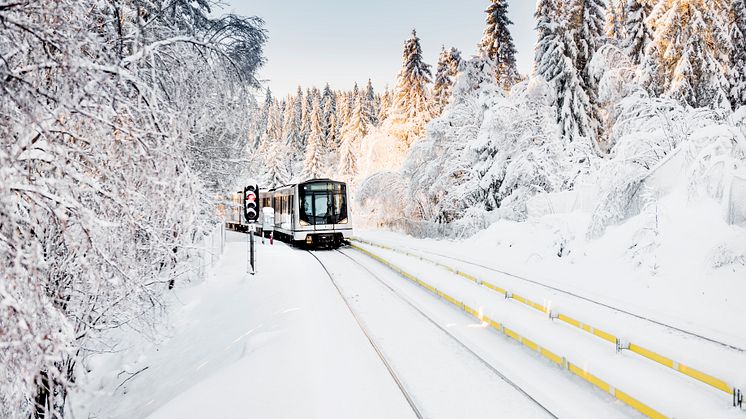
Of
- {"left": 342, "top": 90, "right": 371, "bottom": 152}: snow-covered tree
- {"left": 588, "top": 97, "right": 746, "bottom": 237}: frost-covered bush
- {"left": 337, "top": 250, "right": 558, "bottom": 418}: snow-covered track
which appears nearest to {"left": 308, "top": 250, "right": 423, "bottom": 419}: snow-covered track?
{"left": 337, "top": 250, "right": 558, "bottom": 418}: snow-covered track

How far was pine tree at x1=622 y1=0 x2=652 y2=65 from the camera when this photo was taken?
2481 centimetres

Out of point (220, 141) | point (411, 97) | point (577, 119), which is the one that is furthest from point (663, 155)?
point (411, 97)

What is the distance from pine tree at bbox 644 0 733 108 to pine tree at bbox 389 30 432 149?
52.1 feet

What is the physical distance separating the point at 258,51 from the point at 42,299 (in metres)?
6.40

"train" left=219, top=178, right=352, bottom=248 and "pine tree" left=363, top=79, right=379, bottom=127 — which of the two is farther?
"pine tree" left=363, top=79, right=379, bottom=127

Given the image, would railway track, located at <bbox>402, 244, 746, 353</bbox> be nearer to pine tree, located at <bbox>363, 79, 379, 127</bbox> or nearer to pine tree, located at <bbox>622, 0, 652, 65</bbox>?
pine tree, located at <bbox>622, 0, 652, 65</bbox>

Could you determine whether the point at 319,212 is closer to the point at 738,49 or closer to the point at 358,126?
the point at 738,49

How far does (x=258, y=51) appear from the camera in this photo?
8188 mm

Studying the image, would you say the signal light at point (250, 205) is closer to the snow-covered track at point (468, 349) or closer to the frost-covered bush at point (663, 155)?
the snow-covered track at point (468, 349)

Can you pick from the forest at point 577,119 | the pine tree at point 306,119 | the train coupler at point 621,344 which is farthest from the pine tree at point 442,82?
the pine tree at point 306,119

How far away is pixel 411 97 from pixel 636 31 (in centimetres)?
1584

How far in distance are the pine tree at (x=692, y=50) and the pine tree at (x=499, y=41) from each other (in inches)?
412

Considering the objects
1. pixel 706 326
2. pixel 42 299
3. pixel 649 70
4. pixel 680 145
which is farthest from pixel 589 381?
pixel 649 70

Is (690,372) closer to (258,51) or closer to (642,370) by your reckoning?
(642,370)
